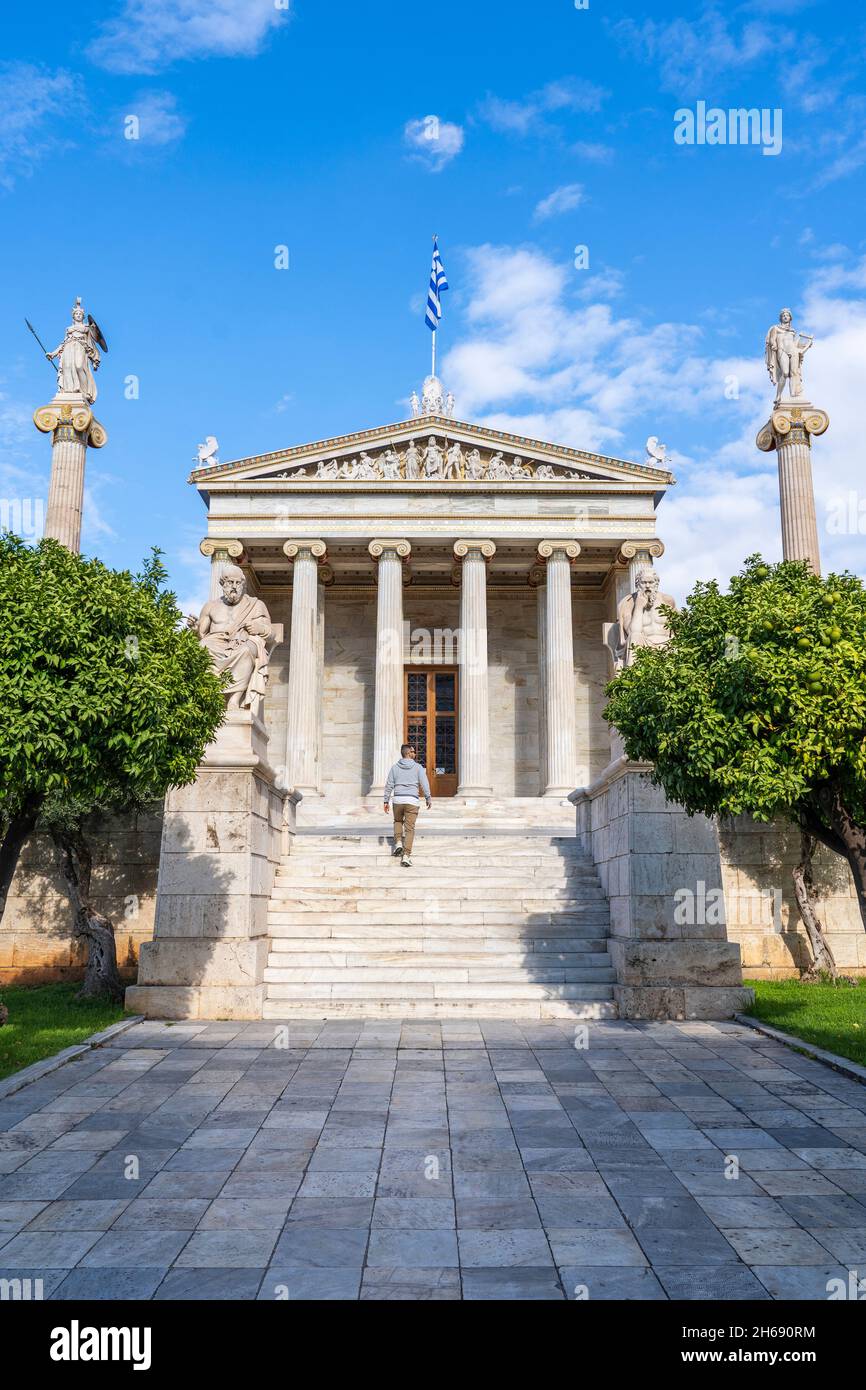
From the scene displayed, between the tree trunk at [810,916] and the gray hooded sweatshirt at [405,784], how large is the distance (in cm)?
617

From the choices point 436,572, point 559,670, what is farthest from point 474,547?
point 559,670

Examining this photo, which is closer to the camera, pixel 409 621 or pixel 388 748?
pixel 388 748

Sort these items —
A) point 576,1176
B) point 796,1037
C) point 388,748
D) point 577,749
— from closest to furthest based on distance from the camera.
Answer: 1. point 576,1176
2. point 796,1037
3. point 388,748
4. point 577,749

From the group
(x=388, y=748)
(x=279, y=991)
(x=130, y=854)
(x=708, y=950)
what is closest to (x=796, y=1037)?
(x=708, y=950)

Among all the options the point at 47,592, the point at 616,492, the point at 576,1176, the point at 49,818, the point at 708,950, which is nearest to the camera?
the point at 576,1176

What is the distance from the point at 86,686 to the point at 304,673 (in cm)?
2206

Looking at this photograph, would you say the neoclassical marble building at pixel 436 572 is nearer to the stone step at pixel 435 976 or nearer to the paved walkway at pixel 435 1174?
the stone step at pixel 435 976

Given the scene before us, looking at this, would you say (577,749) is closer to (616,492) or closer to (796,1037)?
(616,492)

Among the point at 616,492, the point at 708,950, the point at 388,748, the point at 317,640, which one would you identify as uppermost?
the point at 616,492

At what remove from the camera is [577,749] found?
113 feet

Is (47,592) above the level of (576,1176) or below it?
above

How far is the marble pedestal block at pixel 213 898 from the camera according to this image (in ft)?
39.0

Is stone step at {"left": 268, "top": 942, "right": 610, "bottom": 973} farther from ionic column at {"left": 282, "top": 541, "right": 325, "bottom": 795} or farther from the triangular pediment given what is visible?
the triangular pediment

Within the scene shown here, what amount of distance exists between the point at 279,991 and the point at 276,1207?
23.5 ft
